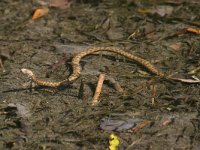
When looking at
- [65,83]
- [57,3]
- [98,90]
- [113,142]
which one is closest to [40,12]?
[57,3]

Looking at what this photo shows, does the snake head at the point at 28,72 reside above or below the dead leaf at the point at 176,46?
below

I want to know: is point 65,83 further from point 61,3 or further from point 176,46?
point 61,3

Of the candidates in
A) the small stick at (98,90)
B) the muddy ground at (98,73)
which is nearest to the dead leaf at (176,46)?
the muddy ground at (98,73)

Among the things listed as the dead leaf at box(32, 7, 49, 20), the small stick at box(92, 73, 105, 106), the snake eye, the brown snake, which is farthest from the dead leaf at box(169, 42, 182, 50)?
the dead leaf at box(32, 7, 49, 20)

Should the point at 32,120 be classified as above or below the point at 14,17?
below

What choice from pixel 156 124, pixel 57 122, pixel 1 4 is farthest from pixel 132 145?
pixel 1 4

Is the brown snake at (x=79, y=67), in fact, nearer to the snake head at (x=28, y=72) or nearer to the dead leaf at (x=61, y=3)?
the snake head at (x=28, y=72)

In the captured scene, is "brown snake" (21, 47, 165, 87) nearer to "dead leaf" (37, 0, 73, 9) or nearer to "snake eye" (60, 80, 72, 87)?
"snake eye" (60, 80, 72, 87)

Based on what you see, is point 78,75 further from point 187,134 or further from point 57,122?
point 187,134
